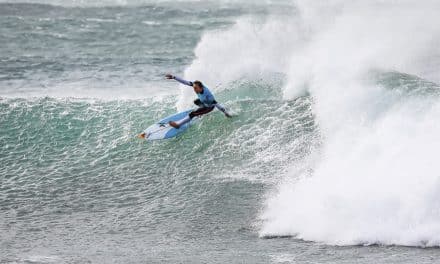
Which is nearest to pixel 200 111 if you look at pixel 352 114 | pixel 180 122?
pixel 180 122

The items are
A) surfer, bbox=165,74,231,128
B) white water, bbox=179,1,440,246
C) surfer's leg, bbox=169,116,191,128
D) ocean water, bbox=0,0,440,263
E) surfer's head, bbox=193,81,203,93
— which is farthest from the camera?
surfer's leg, bbox=169,116,191,128

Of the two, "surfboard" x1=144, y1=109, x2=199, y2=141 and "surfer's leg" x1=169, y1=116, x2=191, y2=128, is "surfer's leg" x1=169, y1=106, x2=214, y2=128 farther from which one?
"surfboard" x1=144, y1=109, x2=199, y2=141

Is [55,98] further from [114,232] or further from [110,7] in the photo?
[110,7]

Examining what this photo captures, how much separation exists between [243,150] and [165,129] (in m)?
2.31

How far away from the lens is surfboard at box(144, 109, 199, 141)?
1914 cm

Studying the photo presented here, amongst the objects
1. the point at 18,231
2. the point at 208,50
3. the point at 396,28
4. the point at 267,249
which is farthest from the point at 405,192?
the point at 396,28

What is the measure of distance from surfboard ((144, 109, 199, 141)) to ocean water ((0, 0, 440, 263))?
251 millimetres

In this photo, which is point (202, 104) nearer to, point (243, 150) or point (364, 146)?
point (243, 150)

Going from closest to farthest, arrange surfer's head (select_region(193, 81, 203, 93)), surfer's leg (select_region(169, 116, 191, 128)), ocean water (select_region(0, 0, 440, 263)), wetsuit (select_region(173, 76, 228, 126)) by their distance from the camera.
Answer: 1. ocean water (select_region(0, 0, 440, 263))
2. surfer's head (select_region(193, 81, 203, 93))
3. wetsuit (select_region(173, 76, 228, 126))
4. surfer's leg (select_region(169, 116, 191, 128))

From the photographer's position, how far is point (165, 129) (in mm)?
19297

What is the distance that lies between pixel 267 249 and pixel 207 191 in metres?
3.39

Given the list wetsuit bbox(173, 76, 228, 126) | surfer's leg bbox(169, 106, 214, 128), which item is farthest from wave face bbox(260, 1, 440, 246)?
surfer's leg bbox(169, 106, 214, 128)

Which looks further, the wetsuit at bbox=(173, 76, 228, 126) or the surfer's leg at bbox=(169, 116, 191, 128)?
Answer: the surfer's leg at bbox=(169, 116, 191, 128)

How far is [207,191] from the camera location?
16.6 metres
